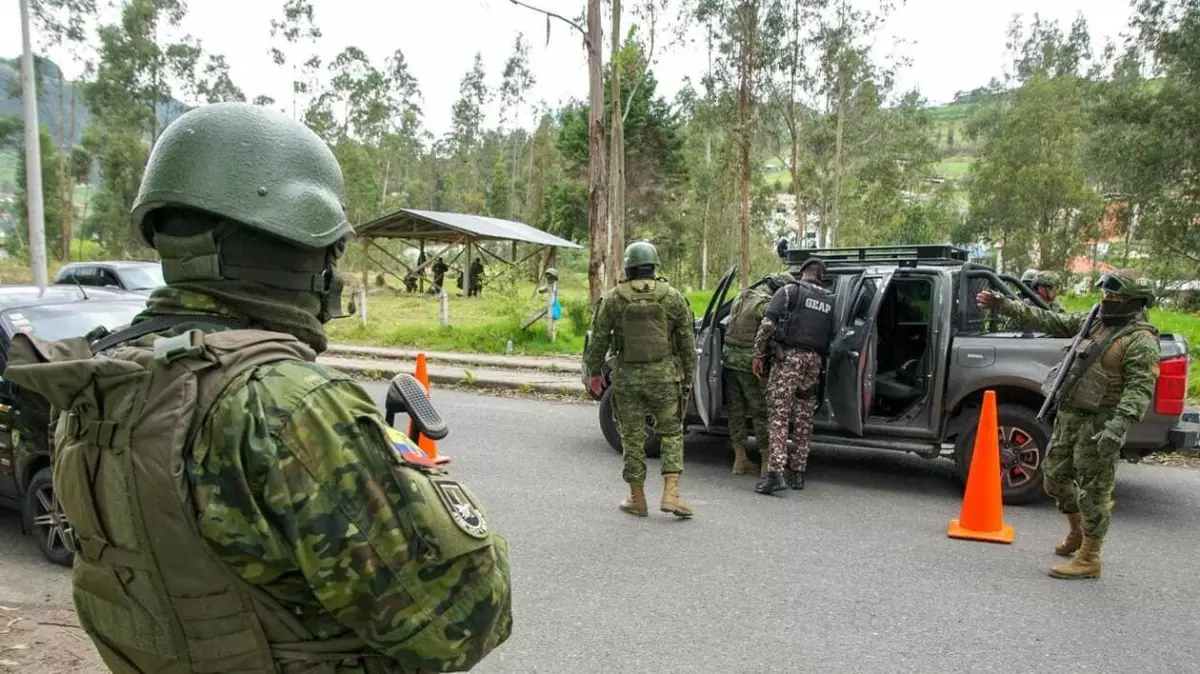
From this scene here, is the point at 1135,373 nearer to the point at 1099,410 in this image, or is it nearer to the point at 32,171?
the point at 1099,410

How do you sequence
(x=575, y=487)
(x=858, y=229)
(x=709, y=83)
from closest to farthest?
(x=575, y=487) < (x=709, y=83) < (x=858, y=229)

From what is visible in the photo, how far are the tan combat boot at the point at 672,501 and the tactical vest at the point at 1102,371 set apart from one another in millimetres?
2494

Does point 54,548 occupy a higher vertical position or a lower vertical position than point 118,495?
lower

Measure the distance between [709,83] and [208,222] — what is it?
3093 centimetres

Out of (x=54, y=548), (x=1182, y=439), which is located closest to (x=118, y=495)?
(x=54, y=548)

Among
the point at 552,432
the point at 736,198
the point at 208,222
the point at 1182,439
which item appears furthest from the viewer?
the point at 736,198

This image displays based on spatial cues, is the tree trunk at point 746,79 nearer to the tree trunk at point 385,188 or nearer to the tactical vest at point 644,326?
the tactical vest at point 644,326

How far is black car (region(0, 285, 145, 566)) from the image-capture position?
447cm

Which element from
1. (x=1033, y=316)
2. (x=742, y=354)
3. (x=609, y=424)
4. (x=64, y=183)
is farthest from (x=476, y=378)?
(x=64, y=183)

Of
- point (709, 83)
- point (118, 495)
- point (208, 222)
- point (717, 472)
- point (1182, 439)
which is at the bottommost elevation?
point (717, 472)

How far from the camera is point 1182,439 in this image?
17.6 feet

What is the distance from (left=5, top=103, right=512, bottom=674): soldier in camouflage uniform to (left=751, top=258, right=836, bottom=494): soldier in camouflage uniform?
5027 millimetres

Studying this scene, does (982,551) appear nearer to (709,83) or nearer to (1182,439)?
(1182,439)

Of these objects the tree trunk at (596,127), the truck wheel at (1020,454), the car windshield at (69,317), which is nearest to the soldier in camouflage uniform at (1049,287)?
the truck wheel at (1020,454)
